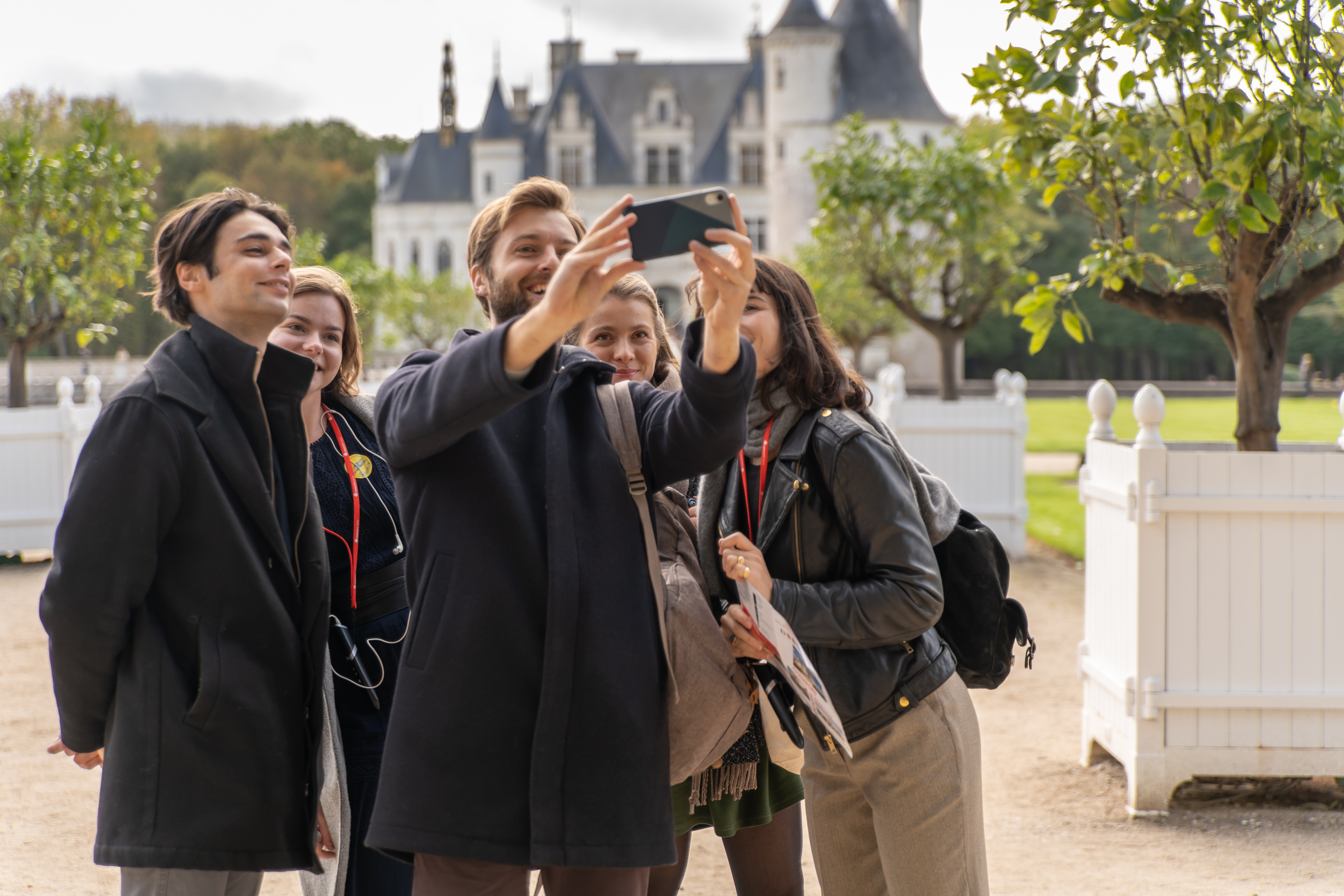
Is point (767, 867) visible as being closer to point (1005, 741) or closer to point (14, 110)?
point (1005, 741)

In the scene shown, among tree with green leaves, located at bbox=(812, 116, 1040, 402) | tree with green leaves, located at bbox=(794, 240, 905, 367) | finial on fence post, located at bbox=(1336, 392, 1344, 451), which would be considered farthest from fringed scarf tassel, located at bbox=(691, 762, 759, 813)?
tree with green leaves, located at bbox=(794, 240, 905, 367)

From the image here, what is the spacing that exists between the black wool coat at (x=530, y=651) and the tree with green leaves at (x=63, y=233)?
11.8 m

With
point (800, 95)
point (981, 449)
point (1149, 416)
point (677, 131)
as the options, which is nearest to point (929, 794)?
point (1149, 416)

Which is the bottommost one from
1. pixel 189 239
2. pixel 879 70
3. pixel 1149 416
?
→ pixel 1149 416

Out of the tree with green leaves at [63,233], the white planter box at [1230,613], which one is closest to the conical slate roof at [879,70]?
the tree with green leaves at [63,233]

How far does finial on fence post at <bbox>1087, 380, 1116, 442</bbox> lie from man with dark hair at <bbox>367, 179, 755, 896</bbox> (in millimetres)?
3499

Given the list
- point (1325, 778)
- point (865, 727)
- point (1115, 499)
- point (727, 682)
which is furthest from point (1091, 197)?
point (727, 682)

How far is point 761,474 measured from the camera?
2.35 m

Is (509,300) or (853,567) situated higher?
(509,300)

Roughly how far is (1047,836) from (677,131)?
170 ft

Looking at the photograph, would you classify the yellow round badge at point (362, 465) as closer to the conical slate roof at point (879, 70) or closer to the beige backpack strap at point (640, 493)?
the beige backpack strap at point (640, 493)

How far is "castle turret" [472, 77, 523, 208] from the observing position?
54.6 metres

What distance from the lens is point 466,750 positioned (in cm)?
172

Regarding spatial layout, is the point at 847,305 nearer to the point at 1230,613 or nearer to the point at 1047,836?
the point at 1230,613
